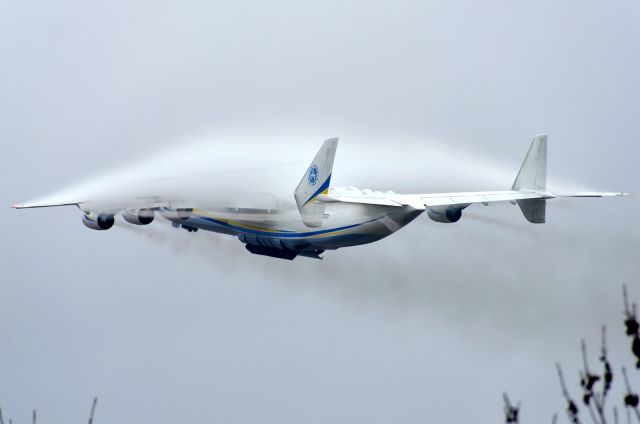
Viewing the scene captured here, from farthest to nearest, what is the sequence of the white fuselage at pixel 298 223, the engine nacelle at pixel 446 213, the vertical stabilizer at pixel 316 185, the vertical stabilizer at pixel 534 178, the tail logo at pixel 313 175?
the vertical stabilizer at pixel 534 178, the engine nacelle at pixel 446 213, the tail logo at pixel 313 175, the vertical stabilizer at pixel 316 185, the white fuselage at pixel 298 223

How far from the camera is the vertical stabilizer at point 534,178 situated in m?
36.4

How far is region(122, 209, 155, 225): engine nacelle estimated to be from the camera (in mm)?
40719

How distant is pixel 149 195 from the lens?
40.5 metres

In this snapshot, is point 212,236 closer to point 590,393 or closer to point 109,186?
point 109,186

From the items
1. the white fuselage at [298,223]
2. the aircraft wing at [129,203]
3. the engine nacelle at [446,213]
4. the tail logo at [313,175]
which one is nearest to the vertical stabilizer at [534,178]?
the engine nacelle at [446,213]

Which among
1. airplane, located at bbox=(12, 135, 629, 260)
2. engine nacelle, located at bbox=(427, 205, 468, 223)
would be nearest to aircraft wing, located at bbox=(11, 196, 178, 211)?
airplane, located at bbox=(12, 135, 629, 260)

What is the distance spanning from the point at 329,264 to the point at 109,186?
10.2m

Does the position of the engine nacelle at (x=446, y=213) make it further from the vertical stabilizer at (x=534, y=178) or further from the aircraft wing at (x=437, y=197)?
the vertical stabilizer at (x=534, y=178)

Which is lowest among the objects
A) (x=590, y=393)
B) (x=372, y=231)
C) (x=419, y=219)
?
(x=590, y=393)

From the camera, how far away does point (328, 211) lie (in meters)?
34.6

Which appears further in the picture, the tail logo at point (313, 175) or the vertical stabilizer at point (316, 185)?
the tail logo at point (313, 175)

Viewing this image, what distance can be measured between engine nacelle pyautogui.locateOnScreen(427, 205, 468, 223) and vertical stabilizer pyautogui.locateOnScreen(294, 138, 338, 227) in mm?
4398

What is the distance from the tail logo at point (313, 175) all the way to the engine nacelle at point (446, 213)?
188 inches

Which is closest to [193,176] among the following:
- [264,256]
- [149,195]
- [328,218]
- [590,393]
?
[149,195]
